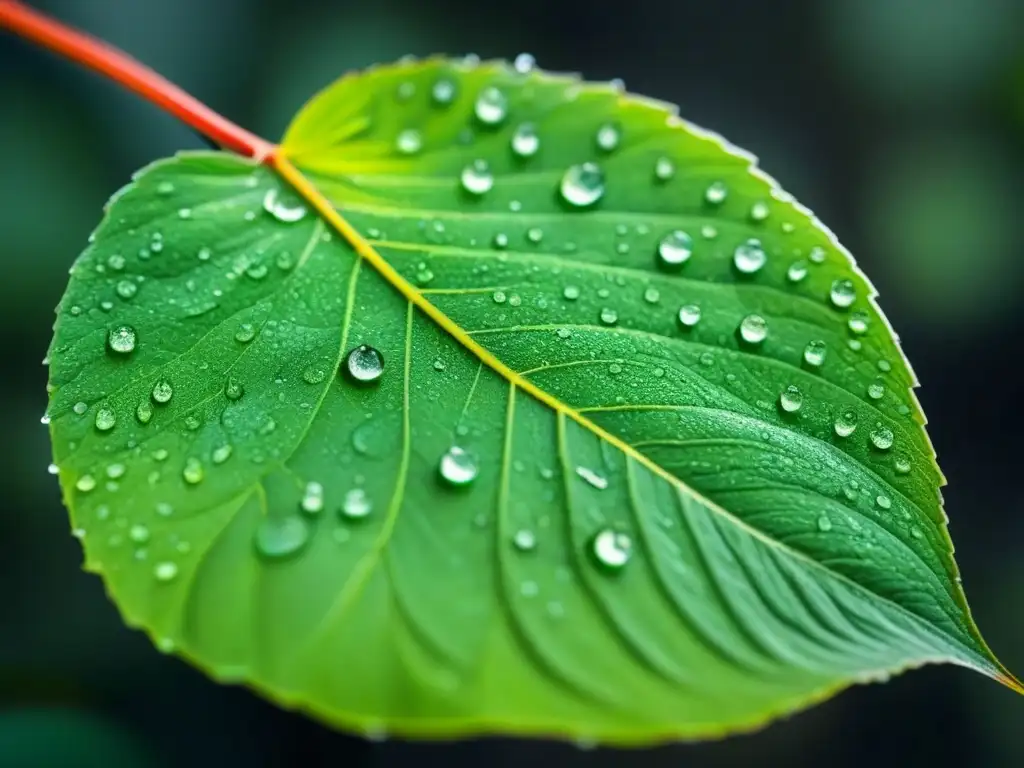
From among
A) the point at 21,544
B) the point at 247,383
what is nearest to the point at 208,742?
the point at 21,544

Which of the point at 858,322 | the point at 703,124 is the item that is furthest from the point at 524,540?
the point at 703,124

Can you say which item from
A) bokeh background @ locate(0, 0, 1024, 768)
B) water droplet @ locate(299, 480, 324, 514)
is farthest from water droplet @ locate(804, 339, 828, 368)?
bokeh background @ locate(0, 0, 1024, 768)

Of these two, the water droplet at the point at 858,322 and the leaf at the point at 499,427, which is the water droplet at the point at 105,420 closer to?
the leaf at the point at 499,427

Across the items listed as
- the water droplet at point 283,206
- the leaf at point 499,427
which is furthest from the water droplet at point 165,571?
the water droplet at point 283,206

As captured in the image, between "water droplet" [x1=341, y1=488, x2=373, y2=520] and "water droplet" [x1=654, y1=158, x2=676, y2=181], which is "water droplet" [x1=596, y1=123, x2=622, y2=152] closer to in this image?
"water droplet" [x1=654, y1=158, x2=676, y2=181]

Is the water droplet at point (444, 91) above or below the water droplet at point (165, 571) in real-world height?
above

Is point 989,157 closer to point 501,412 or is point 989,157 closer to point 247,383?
point 501,412
